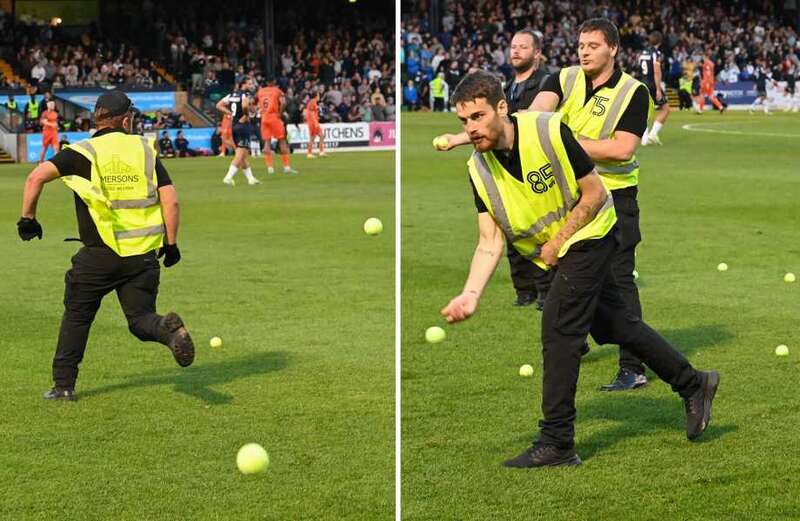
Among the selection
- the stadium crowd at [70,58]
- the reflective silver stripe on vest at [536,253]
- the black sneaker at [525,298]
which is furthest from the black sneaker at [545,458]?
the stadium crowd at [70,58]

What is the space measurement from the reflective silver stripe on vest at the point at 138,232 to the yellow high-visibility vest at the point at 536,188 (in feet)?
8.72

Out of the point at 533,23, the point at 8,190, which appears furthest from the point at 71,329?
the point at 533,23

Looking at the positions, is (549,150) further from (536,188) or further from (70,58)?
(70,58)

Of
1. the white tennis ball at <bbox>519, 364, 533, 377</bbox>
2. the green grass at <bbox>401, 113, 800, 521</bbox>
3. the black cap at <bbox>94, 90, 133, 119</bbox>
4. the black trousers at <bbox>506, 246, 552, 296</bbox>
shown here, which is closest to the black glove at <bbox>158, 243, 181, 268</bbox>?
the black cap at <bbox>94, 90, 133, 119</bbox>

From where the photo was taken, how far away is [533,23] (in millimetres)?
55562

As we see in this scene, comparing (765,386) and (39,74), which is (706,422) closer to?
(765,386)

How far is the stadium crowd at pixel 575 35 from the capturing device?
160ft

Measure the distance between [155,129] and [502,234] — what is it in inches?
1236

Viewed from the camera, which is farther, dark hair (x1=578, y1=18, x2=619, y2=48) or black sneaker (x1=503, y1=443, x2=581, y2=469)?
dark hair (x1=578, y1=18, x2=619, y2=48)

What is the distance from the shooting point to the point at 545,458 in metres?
6.25

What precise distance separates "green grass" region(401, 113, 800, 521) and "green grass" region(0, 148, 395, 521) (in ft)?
0.98

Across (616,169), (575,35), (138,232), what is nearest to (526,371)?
(616,169)

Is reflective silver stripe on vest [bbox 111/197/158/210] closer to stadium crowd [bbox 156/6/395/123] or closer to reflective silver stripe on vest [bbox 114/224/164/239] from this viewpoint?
reflective silver stripe on vest [bbox 114/224/164/239]

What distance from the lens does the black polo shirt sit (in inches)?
412
